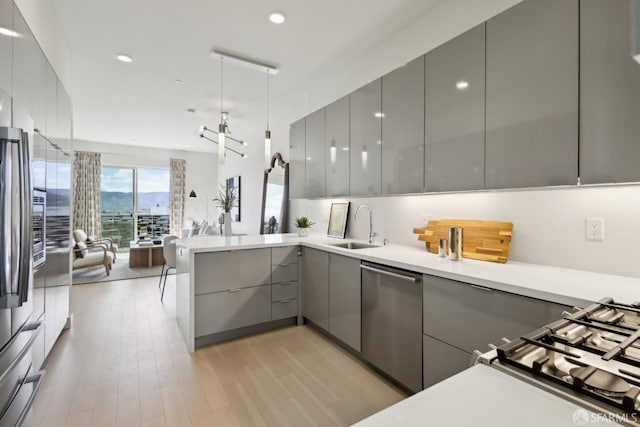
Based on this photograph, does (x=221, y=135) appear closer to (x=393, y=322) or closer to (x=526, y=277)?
(x=393, y=322)

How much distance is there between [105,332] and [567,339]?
12.1 feet

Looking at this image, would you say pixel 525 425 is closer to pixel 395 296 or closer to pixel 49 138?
pixel 395 296

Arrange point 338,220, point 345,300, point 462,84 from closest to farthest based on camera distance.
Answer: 1. point 462,84
2. point 345,300
3. point 338,220

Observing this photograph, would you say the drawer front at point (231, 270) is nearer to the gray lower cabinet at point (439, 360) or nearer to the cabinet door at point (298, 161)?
the cabinet door at point (298, 161)

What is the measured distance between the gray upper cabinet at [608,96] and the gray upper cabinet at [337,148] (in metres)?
1.86

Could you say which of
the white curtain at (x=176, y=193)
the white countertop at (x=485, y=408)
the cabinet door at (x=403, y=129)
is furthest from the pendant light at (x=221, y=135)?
the white curtain at (x=176, y=193)

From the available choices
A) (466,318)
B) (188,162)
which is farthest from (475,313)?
(188,162)

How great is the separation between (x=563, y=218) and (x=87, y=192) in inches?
356

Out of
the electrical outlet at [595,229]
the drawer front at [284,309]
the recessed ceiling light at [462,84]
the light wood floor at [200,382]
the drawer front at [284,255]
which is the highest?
the recessed ceiling light at [462,84]

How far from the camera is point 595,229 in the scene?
1.62m

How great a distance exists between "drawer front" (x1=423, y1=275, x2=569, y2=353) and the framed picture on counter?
5.33 feet

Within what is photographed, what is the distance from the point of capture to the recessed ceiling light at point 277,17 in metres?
2.53

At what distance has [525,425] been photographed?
1.71ft

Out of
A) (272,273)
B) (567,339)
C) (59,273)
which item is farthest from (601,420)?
(59,273)
